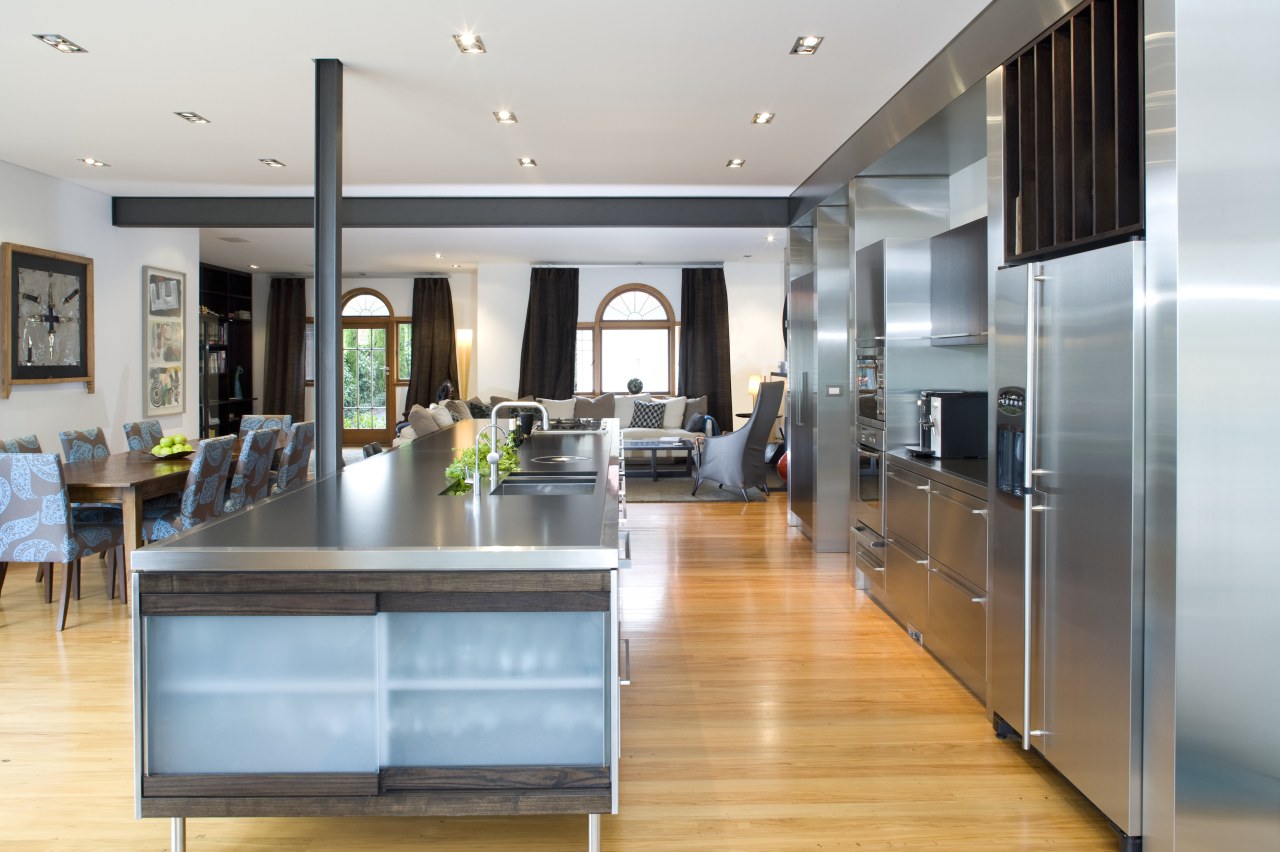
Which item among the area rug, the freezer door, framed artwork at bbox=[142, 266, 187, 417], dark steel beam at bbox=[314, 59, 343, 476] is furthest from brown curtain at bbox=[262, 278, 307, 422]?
the freezer door

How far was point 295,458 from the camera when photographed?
606 centimetres

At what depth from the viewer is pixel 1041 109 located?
285 cm

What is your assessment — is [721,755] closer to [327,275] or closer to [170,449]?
[327,275]

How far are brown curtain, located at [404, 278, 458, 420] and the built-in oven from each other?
27.5 feet

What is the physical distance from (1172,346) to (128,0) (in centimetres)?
369

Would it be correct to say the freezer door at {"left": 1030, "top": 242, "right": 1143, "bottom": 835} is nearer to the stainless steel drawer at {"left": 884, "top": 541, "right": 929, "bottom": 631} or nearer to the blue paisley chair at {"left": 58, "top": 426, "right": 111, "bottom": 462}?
the stainless steel drawer at {"left": 884, "top": 541, "right": 929, "bottom": 631}

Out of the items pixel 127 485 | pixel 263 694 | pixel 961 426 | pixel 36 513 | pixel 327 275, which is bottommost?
pixel 263 694

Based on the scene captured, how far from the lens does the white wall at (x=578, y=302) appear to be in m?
11.9

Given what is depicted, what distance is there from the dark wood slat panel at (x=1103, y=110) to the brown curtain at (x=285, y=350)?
1231 centimetres

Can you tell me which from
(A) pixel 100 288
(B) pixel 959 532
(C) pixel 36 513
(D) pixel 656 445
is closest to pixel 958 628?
(B) pixel 959 532

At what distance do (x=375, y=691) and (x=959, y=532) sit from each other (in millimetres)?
2429

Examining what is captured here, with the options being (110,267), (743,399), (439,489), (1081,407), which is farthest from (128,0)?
(743,399)

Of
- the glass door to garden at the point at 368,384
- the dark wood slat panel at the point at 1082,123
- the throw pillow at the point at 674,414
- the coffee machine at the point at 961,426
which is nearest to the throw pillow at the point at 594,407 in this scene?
the throw pillow at the point at 674,414

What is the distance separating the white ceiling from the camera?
11.5ft
